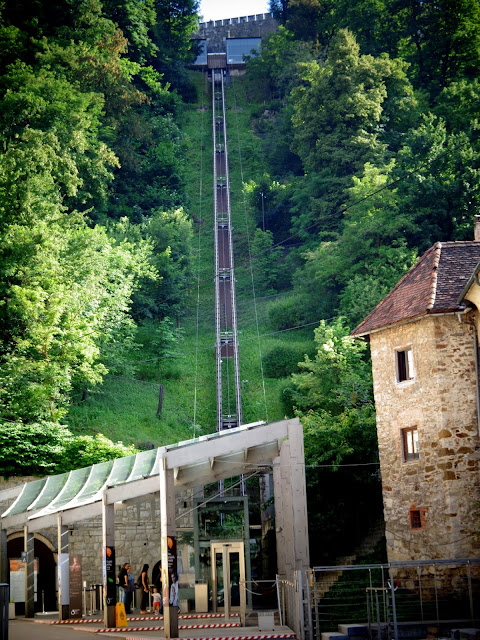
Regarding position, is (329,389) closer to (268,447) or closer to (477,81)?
(268,447)

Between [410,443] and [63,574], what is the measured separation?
10.2 m

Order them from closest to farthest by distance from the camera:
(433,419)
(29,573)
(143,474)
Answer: (143,474)
(433,419)
(29,573)

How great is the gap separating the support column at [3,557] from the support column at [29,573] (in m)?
0.64

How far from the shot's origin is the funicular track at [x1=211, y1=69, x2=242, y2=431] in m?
50.1

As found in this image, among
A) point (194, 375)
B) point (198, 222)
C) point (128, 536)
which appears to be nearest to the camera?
point (128, 536)

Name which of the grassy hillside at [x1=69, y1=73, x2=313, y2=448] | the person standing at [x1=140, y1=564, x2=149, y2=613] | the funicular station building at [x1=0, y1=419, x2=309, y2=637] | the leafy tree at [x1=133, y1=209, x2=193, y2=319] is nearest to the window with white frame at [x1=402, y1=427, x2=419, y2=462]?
the funicular station building at [x1=0, y1=419, x2=309, y2=637]

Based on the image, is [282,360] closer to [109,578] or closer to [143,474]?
[143,474]

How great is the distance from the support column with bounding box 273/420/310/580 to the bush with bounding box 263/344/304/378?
28354 millimetres

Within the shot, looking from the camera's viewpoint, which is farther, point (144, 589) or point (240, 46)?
point (240, 46)

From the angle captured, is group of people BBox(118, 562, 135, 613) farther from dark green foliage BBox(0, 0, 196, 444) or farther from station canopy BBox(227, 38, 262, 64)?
station canopy BBox(227, 38, 262, 64)

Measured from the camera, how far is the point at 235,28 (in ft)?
375

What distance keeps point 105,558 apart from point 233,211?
53961mm

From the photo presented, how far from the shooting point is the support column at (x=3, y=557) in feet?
89.0

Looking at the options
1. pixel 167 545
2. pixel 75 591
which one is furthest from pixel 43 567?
pixel 167 545
